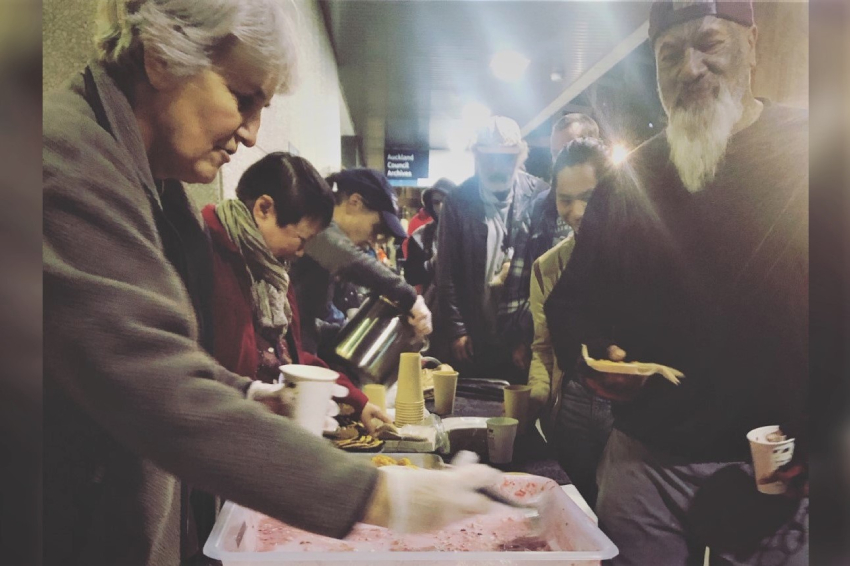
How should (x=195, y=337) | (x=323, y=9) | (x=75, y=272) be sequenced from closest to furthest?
(x=75, y=272) < (x=195, y=337) < (x=323, y=9)

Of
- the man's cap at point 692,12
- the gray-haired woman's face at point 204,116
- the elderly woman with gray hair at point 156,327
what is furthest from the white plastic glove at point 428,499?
the man's cap at point 692,12

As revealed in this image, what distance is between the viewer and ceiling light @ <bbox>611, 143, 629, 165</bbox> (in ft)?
4.84

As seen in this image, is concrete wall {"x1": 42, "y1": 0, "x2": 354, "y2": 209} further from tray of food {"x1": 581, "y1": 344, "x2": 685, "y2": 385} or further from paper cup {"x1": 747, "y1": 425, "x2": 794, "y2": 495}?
paper cup {"x1": 747, "y1": 425, "x2": 794, "y2": 495}

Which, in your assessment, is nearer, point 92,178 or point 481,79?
point 92,178

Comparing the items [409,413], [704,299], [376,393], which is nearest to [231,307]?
[376,393]

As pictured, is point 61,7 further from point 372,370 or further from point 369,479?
point 369,479

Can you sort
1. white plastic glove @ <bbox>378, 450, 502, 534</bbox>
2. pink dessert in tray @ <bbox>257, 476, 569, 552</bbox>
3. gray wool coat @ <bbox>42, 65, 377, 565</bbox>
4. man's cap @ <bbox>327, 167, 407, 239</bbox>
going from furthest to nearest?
man's cap @ <bbox>327, 167, 407, 239</bbox> < pink dessert in tray @ <bbox>257, 476, 569, 552</bbox> < white plastic glove @ <bbox>378, 450, 502, 534</bbox> < gray wool coat @ <bbox>42, 65, 377, 565</bbox>

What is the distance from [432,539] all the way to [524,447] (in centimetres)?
35

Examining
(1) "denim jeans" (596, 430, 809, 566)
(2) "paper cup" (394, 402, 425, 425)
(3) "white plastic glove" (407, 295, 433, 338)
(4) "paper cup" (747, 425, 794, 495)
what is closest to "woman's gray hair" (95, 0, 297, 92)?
(3) "white plastic glove" (407, 295, 433, 338)

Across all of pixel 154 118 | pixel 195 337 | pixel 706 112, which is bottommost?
pixel 195 337

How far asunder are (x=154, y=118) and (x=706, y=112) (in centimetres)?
141

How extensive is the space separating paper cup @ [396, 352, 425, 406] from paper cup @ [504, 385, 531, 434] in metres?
0.24

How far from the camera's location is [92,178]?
1113 millimetres
